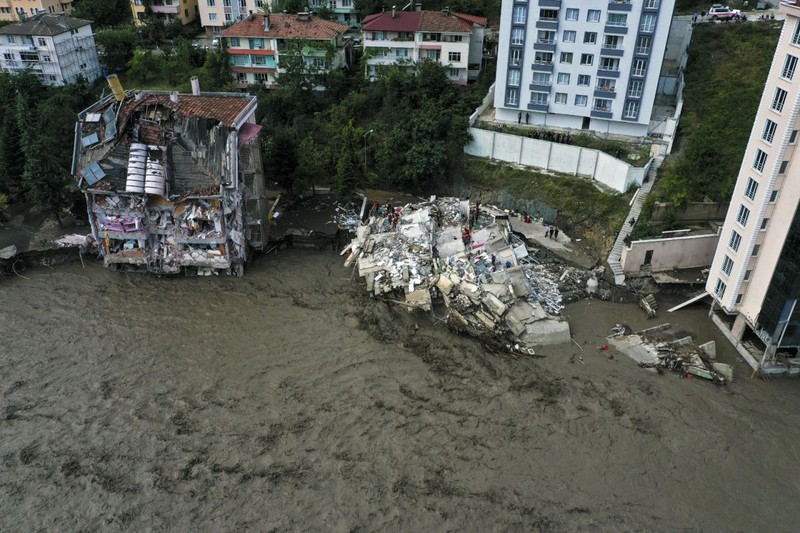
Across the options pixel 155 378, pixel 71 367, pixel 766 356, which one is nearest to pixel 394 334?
pixel 155 378

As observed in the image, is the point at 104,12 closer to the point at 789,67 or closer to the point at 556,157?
the point at 556,157

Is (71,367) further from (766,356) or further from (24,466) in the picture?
(766,356)

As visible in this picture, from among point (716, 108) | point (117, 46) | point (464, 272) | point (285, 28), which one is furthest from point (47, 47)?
point (716, 108)

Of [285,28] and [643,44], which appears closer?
[643,44]

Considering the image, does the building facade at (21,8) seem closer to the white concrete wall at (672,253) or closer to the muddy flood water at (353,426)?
the muddy flood water at (353,426)

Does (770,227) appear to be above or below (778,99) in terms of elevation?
below

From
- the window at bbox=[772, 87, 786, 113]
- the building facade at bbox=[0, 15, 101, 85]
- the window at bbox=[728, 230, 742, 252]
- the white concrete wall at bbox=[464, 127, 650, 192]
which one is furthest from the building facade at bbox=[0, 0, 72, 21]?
the window at bbox=[728, 230, 742, 252]
